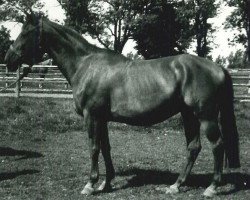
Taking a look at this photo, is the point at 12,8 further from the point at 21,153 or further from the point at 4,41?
the point at 21,153

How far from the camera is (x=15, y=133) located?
1262cm

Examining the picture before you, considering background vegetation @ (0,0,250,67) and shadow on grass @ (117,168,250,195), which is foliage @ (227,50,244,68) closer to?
background vegetation @ (0,0,250,67)

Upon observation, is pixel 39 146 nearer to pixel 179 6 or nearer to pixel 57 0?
pixel 57 0

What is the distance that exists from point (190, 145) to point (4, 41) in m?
49.3

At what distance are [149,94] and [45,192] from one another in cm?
221

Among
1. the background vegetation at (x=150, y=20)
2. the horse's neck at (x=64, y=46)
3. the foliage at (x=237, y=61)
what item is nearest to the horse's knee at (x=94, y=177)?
the horse's neck at (x=64, y=46)

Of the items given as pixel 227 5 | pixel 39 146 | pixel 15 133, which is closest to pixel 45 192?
pixel 39 146

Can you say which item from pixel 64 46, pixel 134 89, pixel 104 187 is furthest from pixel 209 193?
pixel 64 46

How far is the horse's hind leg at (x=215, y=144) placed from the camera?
6.43m

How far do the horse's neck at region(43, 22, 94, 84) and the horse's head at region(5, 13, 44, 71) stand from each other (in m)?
0.14

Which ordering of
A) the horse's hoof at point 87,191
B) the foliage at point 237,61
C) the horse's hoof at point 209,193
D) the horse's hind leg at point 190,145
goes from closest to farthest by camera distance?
the horse's hoof at point 209,193
the horse's hoof at point 87,191
the horse's hind leg at point 190,145
the foliage at point 237,61

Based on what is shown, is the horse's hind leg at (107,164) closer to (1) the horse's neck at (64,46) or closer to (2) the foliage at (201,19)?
(1) the horse's neck at (64,46)

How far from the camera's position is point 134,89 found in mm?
6633

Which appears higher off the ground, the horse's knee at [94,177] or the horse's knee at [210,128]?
the horse's knee at [210,128]
